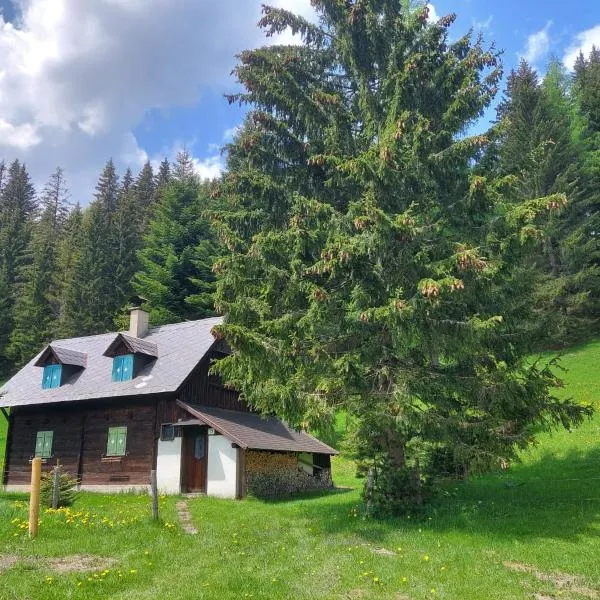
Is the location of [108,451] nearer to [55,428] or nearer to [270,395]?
[55,428]

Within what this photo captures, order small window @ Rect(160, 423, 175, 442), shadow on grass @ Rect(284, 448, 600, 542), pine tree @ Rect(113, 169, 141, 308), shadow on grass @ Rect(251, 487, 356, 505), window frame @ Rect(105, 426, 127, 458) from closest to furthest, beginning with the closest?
1. shadow on grass @ Rect(284, 448, 600, 542)
2. shadow on grass @ Rect(251, 487, 356, 505)
3. small window @ Rect(160, 423, 175, 442)
4. window frame @ Rect(105, 426, 127, 458)
5. pine tree @ Rect(113, 169, 141, 308)

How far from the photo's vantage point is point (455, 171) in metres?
14.7

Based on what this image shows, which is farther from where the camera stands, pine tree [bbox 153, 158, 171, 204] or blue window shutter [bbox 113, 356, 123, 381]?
pine tree [bbox 153, 158, 171, 204]

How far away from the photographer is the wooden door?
21812mm

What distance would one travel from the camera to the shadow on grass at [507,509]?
11.9 meters

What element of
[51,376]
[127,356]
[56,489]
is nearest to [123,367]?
[127,356]

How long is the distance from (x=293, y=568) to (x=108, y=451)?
1668cm

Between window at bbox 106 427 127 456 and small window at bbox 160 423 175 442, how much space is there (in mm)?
1903

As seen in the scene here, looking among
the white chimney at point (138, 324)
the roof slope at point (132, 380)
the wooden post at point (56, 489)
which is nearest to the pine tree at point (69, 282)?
the roof slope at point (132, 380)

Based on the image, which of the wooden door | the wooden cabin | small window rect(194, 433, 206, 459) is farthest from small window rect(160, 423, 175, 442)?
small window rect(194, 433, 206, 459)

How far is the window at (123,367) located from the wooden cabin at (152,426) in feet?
0.17

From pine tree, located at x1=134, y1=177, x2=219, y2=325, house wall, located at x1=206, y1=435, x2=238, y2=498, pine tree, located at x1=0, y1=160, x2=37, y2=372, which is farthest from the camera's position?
pine tree, located at x1=0, y1=160, x2=37, y2=372

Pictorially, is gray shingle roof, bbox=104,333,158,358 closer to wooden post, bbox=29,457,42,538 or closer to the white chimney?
the white chimney

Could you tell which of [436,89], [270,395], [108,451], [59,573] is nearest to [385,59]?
[436,89]
